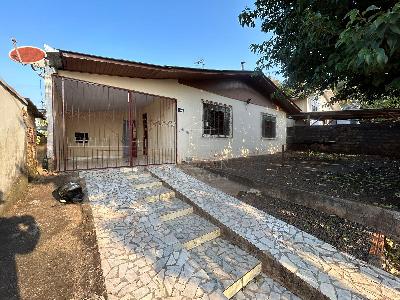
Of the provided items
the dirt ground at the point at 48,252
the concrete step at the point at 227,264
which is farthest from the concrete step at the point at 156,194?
the concrete step at the point at 227,264

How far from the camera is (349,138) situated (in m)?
14.8

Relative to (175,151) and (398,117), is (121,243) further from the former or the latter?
(398,117)

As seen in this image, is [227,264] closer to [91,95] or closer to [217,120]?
[217,120]

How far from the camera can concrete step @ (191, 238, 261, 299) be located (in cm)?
295

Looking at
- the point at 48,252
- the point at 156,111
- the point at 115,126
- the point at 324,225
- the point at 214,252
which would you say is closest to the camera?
the point at 48,252

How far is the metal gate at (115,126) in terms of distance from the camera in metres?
8.66

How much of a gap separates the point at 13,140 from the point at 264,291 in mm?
5090

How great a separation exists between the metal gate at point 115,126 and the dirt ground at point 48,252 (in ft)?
13.1

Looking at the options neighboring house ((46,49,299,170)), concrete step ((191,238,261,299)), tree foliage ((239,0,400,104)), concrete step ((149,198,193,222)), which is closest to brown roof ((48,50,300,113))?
neighboring house ((46,49,299,170))

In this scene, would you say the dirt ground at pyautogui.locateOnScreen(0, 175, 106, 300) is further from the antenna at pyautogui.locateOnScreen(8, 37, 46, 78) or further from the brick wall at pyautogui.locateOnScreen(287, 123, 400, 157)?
the brick wall at pyautogui.locateOnScreen(287, 123, 400, 157)

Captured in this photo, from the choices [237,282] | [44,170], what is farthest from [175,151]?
[237,282]

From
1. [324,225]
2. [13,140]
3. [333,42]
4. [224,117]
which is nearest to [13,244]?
[13,140]

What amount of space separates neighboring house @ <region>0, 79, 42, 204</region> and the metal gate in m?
2.37

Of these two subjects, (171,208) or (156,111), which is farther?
(156,111)
